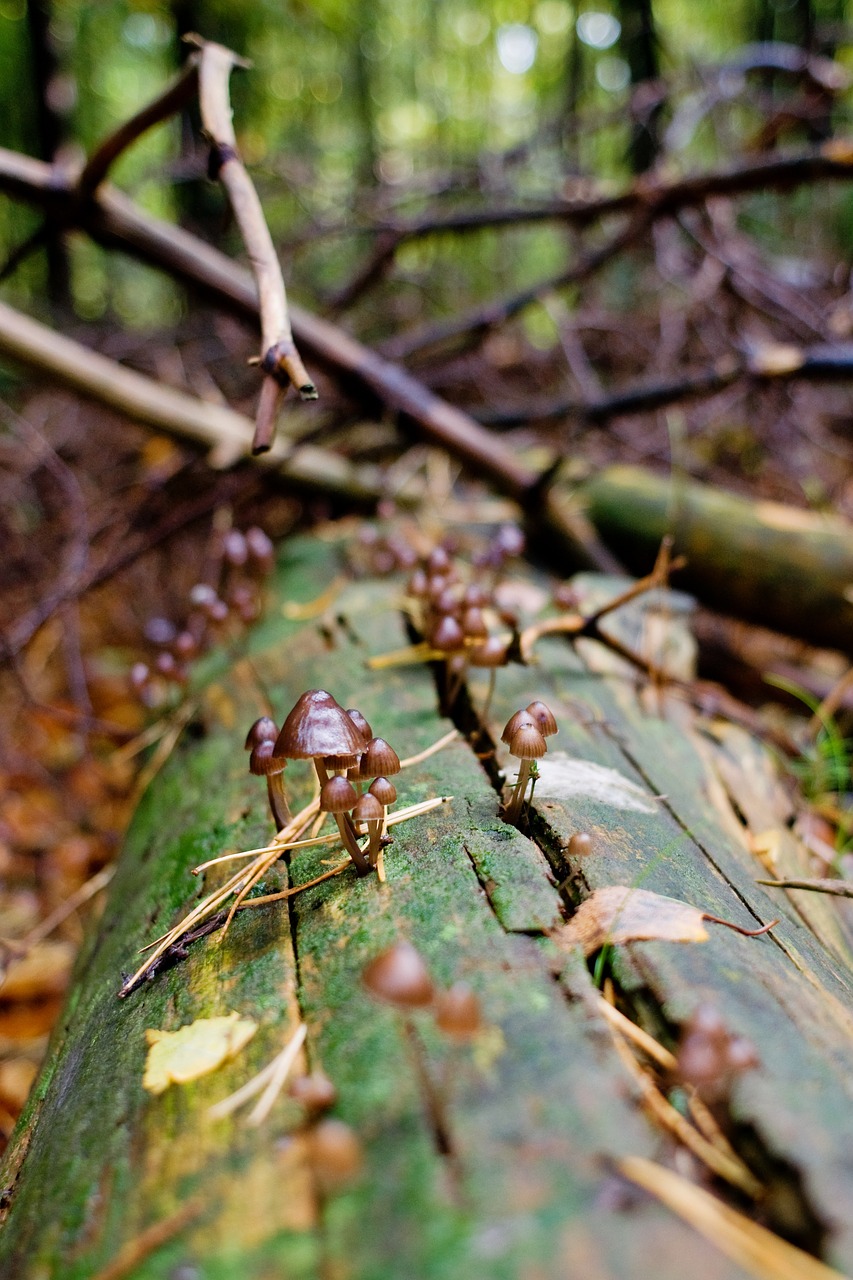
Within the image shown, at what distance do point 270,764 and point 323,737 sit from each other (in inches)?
13.5

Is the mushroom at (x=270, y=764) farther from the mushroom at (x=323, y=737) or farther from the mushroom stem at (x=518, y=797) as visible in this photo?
the mushroom stem at (x=518, y=797)

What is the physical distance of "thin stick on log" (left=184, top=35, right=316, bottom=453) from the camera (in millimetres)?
1737

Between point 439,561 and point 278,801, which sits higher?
point 439,561

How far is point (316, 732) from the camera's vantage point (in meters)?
1.66

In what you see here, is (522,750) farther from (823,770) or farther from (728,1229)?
(823,770)

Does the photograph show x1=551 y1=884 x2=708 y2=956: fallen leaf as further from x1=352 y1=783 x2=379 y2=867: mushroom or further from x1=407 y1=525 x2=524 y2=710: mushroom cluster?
x1=407 y1=525 x2=524 y2=710: mushroom cluster

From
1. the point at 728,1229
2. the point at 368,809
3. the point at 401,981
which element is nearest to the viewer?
the point at 728,1229

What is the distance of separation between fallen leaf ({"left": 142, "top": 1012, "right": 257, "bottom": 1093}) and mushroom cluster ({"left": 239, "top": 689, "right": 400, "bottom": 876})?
1.26 feet

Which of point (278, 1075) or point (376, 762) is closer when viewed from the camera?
point (278, 1075)

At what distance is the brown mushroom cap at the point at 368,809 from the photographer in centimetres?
157

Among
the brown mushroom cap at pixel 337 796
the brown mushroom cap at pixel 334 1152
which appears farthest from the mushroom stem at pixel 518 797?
the brown mushroom cap at pixel 334 1152

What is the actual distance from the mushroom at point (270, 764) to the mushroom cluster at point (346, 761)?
0.22m

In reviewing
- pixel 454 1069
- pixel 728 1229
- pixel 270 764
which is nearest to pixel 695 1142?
pixel 728 1229

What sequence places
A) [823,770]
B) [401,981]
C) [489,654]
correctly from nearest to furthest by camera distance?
[401,981] < [489,654] < [823,770]
